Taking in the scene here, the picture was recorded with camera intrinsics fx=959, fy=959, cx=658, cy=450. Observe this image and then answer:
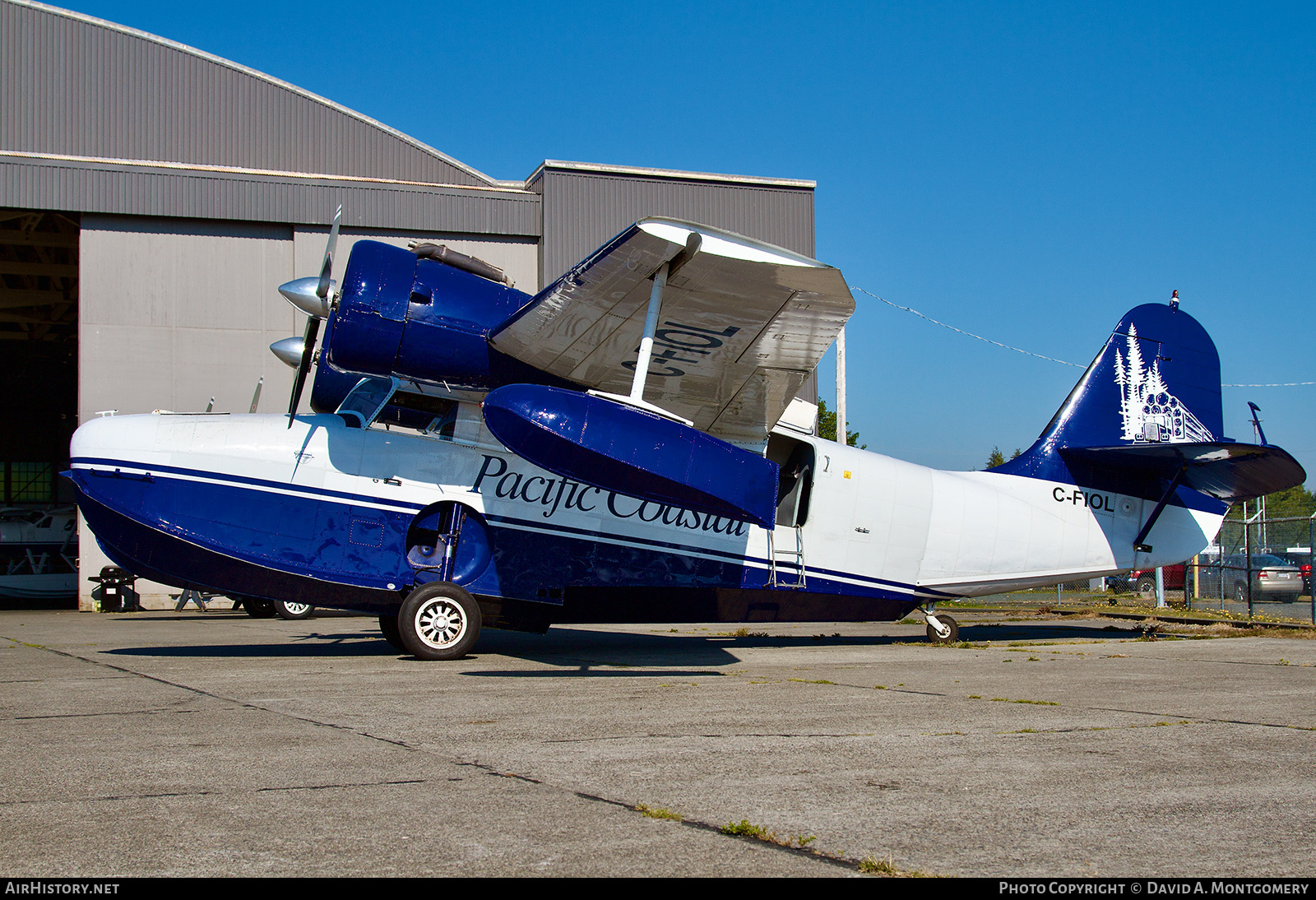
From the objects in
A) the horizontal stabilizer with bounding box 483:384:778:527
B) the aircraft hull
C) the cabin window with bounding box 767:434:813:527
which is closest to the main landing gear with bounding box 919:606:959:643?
the aircraft hull

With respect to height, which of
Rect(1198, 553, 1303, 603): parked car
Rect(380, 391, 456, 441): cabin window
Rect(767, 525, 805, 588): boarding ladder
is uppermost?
Rect(380, 391, 456, 441): cabin window

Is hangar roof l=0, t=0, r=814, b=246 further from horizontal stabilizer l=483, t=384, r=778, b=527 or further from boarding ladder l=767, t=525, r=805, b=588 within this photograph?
horizontal stabilizer l=483, t=384, r=778, b=527

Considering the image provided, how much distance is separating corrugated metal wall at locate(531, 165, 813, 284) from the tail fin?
12.8 metres

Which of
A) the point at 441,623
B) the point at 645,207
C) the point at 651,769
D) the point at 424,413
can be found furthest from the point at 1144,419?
the point at 645,207

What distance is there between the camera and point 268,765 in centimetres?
398

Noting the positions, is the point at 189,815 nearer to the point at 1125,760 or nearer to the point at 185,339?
the point at 1125,760

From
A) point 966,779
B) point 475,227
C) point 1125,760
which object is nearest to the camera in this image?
point 966,779

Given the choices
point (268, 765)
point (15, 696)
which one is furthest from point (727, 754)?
point (15, 696)

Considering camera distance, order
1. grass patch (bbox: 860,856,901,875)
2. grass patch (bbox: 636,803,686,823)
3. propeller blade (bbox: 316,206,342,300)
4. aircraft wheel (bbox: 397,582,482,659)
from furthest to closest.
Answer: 1. propeller blade (bbox: 316,206,342,300)
2. aircraft wheel (bbox: 397,582,482,659)
3. grass patch (bbox: 636,803,686,823)
4. grass patch (bbox: 860,856,901,875)

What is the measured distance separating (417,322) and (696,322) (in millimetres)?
2534

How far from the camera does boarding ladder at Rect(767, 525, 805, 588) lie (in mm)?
10289

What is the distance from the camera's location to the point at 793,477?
1080 centimetres

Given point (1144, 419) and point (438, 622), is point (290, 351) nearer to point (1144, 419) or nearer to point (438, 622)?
point (438, 622)

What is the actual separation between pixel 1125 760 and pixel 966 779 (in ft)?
3.14
